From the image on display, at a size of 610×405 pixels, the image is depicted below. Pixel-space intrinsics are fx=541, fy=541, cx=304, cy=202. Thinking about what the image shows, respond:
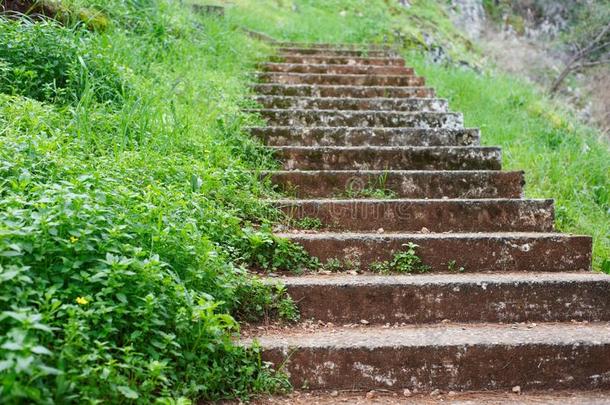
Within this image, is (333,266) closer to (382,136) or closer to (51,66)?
(382,136)

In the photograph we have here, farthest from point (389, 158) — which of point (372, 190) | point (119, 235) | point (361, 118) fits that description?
point (119, 235)

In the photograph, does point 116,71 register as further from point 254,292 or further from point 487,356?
point 487,356

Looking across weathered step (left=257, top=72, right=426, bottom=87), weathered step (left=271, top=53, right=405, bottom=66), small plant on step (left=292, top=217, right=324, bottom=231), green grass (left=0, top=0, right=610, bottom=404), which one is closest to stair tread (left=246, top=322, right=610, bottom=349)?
green grass (left=0, top=0, right=610, bottom=404)

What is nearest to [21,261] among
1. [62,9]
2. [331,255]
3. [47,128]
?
[47,128]

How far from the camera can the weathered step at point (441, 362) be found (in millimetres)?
2746

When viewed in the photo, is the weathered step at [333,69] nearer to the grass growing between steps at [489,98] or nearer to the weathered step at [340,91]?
the grass growing between steps at [489,98]

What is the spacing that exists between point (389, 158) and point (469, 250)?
4.90 ft

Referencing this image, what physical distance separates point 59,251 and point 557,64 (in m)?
16.1

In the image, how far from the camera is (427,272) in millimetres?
3525

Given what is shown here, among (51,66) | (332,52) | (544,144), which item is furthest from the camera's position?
(332,52)

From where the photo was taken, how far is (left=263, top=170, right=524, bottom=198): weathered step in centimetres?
440

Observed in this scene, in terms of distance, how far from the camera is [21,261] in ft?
6.78

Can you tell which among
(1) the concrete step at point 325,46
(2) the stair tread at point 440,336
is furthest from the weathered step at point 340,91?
(2) the stair tread at point 440,336

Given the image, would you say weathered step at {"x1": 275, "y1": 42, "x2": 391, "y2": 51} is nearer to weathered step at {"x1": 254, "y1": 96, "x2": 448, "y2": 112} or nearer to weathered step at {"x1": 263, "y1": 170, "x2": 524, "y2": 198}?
weathered step at {"x1": 254, "y1": 96, "x2": 448, "y2": 112}
